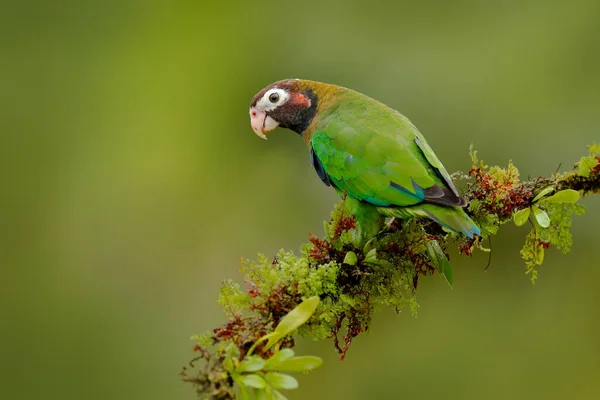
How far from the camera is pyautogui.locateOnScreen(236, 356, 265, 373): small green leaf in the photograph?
1.71 m

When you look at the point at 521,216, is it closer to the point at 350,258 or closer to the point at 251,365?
the point at 350,258

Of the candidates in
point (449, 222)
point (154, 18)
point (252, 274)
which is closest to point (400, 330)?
point (449, 222)

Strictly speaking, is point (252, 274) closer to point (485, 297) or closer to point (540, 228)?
point (540, 228)

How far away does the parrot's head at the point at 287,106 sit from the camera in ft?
11.7

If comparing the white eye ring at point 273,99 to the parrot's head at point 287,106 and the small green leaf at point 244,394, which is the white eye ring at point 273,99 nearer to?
the parrot's head at point 287,106

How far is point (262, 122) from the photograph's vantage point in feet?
12.5

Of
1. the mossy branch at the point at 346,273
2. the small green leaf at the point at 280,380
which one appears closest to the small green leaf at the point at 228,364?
the mossy branch at the point at 346,273

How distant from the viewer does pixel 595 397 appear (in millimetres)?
5914

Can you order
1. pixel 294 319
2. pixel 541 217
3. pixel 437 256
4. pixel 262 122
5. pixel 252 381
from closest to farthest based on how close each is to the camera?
pixel 252 381 → pixel 294 319 → pixel 541 217 → pixel 437 256 → pixel 262 122

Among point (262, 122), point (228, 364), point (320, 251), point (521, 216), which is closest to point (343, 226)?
point (320, 251)

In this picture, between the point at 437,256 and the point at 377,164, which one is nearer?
the point at 437,256

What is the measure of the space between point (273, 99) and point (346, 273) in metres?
1.69

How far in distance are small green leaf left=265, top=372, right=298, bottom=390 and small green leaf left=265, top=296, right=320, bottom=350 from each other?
0.11m

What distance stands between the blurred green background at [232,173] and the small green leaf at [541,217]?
3.30 m
